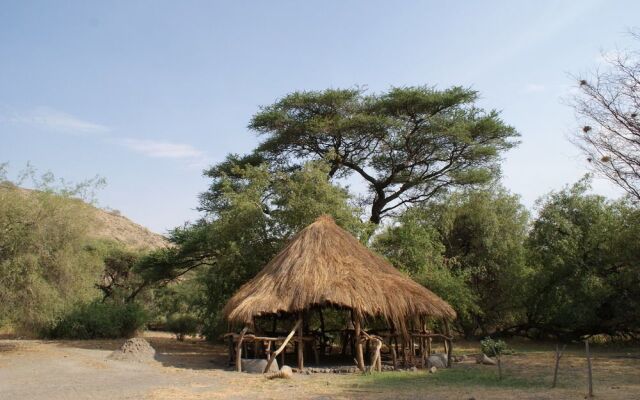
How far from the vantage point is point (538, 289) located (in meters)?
20.4

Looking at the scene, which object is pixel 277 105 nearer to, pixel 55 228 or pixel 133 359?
pixel 55 228

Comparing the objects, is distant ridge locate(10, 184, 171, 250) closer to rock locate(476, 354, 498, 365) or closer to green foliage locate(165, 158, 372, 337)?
green foliage locate(165, 158, 372, 337)

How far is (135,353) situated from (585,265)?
1458 centimetres

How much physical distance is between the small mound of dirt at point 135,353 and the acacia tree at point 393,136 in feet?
28.9

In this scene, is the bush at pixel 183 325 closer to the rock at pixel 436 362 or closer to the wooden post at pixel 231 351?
the wooden post at pixel 231 351

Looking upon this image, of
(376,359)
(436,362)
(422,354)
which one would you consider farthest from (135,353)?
(436,362)

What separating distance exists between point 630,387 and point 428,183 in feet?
42.4

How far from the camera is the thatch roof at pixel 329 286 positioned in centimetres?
1298

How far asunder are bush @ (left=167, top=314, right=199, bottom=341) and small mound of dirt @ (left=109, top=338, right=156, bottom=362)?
9.67 meters

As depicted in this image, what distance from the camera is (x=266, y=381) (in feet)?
37.1

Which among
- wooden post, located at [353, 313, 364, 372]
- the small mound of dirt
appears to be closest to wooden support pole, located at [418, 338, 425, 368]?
wooden post, located at [353, 313, 364, 372]

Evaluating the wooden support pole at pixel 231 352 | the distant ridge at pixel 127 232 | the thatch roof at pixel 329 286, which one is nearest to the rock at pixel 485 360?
the thatch roof at pixel 329 286

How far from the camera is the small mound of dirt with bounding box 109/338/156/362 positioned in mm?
14422

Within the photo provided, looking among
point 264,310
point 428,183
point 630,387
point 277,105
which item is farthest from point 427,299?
point 277,105
